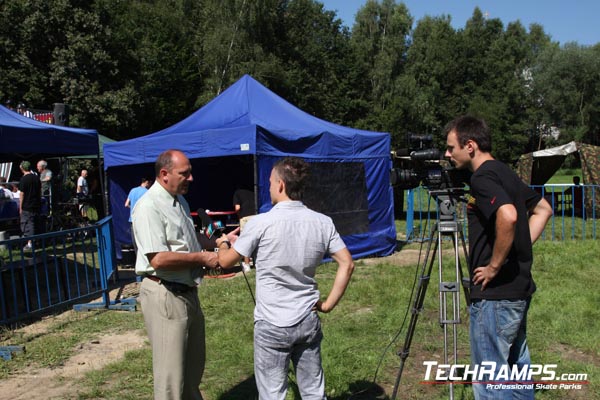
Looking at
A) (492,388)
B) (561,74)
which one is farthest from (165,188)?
(561,74)

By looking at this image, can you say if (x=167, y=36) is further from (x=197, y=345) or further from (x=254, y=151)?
(x=197, y=345)

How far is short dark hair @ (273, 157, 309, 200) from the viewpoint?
8.59 ft

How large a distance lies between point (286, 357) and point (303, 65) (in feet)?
124

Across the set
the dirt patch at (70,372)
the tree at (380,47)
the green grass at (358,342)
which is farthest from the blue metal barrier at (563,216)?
the tree at (380,47)

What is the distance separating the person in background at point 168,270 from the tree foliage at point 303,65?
17.6m

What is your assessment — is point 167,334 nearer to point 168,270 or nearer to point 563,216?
point 168,270

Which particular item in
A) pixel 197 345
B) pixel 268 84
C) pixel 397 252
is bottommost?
pixel 397 252

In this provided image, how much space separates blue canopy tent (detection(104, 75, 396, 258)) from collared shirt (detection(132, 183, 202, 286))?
5.40m

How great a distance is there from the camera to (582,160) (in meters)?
14.9

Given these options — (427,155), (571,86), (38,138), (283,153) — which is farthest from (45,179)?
(571,86)

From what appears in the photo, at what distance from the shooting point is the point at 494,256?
2615mm

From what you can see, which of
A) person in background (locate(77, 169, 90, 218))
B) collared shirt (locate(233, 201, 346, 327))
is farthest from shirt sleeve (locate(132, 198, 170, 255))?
person in background (locate(77, 169, 90, 218))

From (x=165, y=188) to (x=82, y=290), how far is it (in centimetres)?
567

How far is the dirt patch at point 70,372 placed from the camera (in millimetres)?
4180
